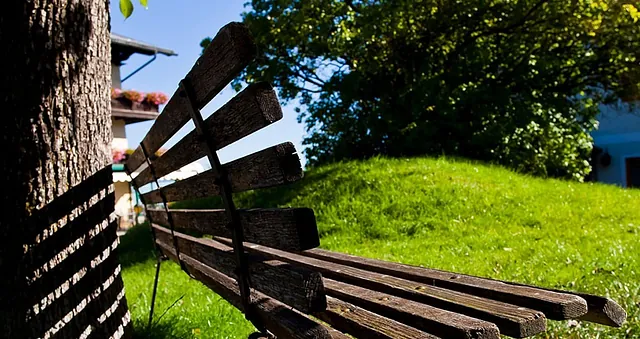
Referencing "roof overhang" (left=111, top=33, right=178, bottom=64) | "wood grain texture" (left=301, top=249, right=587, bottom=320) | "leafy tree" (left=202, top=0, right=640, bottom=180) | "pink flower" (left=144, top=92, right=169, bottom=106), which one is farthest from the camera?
"pink flower" (left=144, top=92, right=169, bottom=106)

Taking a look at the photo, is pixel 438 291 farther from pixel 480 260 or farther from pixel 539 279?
pixel 480 260

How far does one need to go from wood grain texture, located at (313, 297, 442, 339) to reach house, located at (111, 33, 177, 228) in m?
22.2

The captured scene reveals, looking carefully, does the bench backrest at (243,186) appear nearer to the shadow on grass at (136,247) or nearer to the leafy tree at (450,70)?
the shadow on grass at (136,247)

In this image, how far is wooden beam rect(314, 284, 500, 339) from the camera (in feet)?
5.03

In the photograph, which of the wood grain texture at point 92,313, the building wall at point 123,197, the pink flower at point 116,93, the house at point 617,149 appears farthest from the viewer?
the building wall at point 123,197

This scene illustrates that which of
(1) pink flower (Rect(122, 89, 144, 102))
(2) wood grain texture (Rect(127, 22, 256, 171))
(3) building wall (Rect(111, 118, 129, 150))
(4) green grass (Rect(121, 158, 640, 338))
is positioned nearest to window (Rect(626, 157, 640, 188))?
(4) green grass (Rect(121, 158, 640, 338))

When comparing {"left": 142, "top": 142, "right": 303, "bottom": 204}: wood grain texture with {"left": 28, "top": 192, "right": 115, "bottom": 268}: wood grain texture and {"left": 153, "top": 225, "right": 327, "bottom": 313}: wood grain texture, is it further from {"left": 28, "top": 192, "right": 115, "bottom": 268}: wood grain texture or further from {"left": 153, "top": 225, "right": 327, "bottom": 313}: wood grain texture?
{"left": 28, "top": 192, "right": 115, "bottom": 268}: wood grain texture

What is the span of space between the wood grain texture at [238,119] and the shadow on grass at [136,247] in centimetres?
586

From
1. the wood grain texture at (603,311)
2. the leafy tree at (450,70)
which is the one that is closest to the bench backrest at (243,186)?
the wood grain texture at (603,311)

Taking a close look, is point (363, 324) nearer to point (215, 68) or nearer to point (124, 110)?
point (215, 68)

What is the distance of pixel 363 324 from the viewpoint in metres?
1.72

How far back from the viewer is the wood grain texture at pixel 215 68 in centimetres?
161

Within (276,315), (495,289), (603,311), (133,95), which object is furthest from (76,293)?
(133,95)

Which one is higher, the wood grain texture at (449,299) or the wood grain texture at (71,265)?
the wood grain texture at (71,265)
